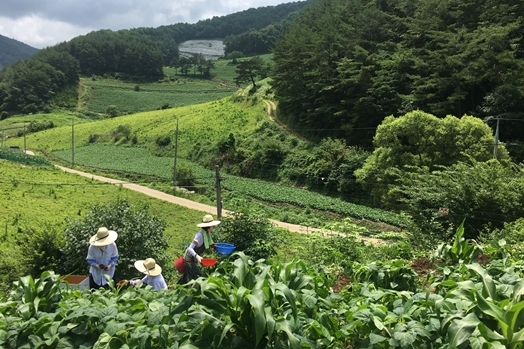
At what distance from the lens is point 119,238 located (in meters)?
9.51

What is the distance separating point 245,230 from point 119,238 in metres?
2.95

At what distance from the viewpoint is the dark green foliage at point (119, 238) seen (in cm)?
937

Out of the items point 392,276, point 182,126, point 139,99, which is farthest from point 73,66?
point 392,276

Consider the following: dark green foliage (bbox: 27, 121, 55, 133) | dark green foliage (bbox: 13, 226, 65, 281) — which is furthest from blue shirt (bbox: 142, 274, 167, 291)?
dark green foliage (bbox: 27, 121, 55, 133)

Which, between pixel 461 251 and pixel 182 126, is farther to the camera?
pixel 182 126

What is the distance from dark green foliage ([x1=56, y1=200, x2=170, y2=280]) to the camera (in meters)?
9.37

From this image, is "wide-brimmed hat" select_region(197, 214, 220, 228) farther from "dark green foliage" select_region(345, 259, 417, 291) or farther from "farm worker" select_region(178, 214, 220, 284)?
"dark green foliage" select_region(345, 259, 417, 291)

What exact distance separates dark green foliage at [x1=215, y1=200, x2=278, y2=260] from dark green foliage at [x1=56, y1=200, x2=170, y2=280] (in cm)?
176

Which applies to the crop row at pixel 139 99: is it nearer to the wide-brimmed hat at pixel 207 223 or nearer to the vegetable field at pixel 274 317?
the wide-brimmed hat at pixel 207 223

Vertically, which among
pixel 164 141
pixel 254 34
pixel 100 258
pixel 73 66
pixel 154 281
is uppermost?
pixel 254 34

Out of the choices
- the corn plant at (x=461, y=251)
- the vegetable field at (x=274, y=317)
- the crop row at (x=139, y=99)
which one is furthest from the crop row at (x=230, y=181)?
the crop row at (x=139, y=99)

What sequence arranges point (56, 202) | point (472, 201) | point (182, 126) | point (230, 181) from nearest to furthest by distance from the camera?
point (472, 201) < point (56, 202) < point (230, 181) < point (182, 126)

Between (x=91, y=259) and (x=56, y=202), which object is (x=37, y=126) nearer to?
(x=56, y=202)

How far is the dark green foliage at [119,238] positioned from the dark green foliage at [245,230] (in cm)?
176
